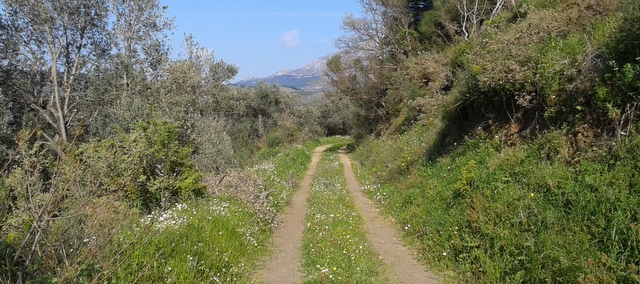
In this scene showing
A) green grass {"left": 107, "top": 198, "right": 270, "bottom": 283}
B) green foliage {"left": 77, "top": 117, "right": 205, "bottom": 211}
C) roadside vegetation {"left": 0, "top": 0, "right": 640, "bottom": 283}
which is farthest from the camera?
green foliage {"left": 77, "top": 117, "right": 205, "bottom": 211}

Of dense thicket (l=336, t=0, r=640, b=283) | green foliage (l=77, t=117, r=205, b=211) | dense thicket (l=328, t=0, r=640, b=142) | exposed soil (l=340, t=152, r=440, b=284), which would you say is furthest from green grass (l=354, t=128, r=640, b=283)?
green foliage (l=77, t=117, r=205, b=211)

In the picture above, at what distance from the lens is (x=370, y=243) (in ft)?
25.8

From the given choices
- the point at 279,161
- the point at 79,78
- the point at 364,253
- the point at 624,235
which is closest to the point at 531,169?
the point at 624,235

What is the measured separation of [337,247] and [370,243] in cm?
88

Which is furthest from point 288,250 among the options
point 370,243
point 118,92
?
point 118,92

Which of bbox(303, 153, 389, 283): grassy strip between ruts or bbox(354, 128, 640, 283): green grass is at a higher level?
bbox(354, 128, 640, 283): green grass

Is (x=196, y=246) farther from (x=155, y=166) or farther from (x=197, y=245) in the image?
(x=155, y=166)

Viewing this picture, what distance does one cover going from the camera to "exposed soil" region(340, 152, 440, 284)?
6.16m

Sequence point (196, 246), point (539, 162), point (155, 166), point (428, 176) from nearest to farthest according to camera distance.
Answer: point (196, 246) → point (539, 162) → point (155, 166) → point (428, 176)

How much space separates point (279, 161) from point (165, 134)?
11.3 metres

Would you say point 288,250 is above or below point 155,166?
below

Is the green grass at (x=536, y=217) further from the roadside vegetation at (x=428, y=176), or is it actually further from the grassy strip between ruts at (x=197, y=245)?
the grassy strip between ruts at (x=197, y=245)

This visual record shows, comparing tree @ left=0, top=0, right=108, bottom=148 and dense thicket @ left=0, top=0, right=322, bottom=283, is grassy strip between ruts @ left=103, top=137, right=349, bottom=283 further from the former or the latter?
tree @ left=0, top=0, right=108, bottom=148

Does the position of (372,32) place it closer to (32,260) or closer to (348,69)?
(348,69)
